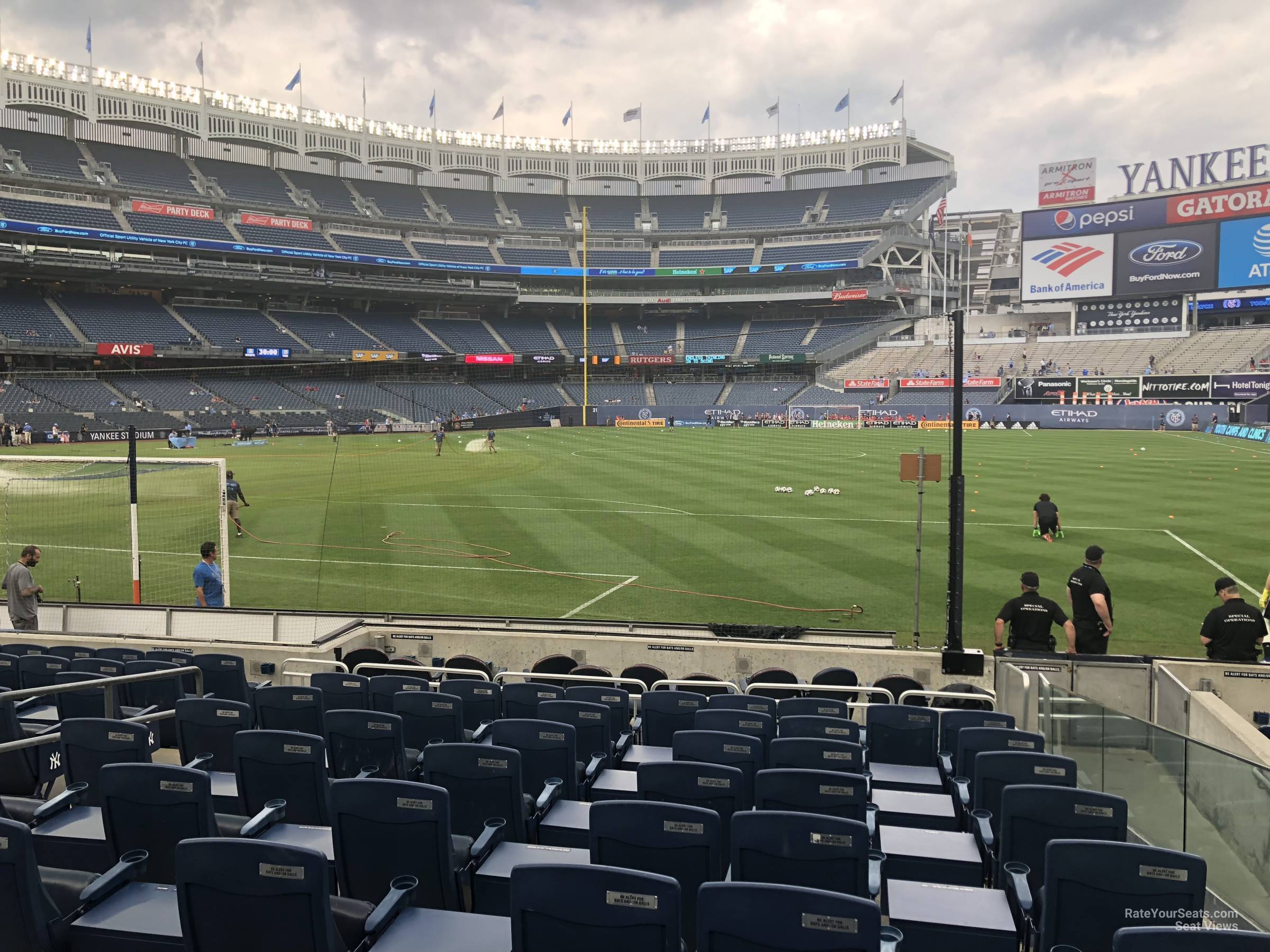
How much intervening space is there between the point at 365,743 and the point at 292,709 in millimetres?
1225

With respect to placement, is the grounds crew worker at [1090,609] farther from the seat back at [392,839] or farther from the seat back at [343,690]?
the seat back at [392,839]

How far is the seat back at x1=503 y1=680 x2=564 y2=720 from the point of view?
7.58 meters

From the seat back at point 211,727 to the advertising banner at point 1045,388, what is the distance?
70642 mm

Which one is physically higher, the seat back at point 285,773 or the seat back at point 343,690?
the seat back at point 285,773

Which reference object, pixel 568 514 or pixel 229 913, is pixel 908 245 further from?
pixel 229 913

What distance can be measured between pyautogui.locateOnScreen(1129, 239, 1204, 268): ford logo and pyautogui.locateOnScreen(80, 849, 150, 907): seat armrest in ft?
275

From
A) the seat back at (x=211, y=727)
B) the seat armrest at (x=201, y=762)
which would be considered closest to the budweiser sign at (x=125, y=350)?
the seat back at (x=211, y=727)

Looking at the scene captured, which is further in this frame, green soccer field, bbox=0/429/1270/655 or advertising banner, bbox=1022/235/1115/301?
advertising banner, bbox=1022/235/1115/301

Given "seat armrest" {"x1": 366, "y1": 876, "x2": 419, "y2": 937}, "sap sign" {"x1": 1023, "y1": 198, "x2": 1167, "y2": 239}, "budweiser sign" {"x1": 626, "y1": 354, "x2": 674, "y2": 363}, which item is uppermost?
"sap sign" {"x1": 1023, "y1": 198, "x2": 1167, "y2": 239}

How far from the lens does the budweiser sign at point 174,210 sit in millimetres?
69688

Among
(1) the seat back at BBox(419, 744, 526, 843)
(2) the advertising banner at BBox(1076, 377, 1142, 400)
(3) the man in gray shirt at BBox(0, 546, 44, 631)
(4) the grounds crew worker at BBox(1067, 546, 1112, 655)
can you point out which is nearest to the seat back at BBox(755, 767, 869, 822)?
(1) the seat back at BBox(419, 744, 526, 843)

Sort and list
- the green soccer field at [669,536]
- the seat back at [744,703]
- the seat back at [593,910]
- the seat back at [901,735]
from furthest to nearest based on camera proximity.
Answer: the green soccer field at [669,536] < the seat back at [744,703] < the seat back at [901,735] < the seat back at [593,910]

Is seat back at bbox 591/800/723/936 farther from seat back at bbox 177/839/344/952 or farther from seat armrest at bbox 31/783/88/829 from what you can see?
seat armrest at bbox 31/783/88/829

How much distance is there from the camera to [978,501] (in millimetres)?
27297
